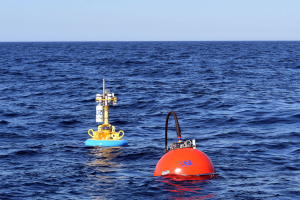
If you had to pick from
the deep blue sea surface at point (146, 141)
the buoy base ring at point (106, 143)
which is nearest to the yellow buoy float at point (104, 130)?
the buoy base ring at point (106, 143)

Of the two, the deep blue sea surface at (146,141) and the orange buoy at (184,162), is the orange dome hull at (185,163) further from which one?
the deep blue sea surface at (146,141)

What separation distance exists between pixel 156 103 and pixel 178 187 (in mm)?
16119

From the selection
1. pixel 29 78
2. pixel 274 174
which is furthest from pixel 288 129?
pixel 29 78

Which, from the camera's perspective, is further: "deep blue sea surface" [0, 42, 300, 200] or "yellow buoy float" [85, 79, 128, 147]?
"yellow buoy float" [85, 79, 128, 147]

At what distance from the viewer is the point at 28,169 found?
12375 millimetres

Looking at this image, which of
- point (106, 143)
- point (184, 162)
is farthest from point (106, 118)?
point (184, 162)

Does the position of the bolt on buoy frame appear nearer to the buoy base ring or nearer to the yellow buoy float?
the yellow buoy float

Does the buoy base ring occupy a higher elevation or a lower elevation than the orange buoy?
lower

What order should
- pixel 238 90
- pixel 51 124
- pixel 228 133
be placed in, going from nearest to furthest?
pixel 228 133
pixel 51 124
pixel 238 90

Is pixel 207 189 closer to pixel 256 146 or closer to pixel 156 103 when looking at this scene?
pixel 256 146

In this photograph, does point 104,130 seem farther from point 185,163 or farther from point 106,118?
point 185,163

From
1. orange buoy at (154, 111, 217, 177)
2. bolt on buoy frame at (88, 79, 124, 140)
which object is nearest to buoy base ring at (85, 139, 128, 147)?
bolt on buoy frame at (88, 79, 124, 140)

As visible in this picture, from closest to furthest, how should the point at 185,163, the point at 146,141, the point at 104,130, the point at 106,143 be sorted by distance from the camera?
the point at 185,163 < the point at 106,143 < the point at 104,130 < the point at 146,141

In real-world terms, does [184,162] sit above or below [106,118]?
below
